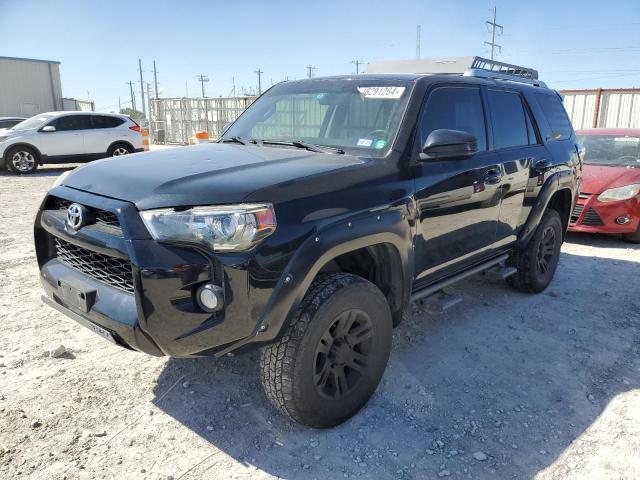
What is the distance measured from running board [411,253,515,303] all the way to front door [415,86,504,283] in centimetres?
8

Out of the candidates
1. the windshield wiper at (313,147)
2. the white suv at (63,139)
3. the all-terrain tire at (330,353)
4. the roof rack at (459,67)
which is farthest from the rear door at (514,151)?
the white suv at (63,139)

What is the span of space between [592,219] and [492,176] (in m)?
3.89

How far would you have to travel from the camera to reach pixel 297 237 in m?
2.42

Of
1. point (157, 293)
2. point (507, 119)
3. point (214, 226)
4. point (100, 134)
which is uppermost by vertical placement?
point (507, 119)

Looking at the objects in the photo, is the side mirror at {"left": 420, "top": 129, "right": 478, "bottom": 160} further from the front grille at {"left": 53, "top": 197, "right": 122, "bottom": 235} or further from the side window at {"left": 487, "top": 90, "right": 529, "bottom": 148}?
the front grille at {"left": 53, "top": 197, "right": 122, "bottom": 235}

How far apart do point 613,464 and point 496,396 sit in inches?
29.1

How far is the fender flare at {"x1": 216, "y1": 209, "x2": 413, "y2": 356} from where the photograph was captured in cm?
238

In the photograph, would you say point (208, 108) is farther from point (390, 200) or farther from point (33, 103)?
point (390, 200)

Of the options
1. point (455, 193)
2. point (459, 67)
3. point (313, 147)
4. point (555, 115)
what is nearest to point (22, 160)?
point (459, 67)

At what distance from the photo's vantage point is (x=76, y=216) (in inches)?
104

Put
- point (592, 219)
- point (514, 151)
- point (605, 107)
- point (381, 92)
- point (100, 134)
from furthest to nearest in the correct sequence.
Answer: point (605, 107) < point (100, 134) < point (592, 219) < point (514, 151) < point (381, 92)

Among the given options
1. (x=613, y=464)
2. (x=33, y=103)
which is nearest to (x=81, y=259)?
(x=613, y=464)

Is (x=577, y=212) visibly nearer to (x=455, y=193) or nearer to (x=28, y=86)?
(x=455, y=193)

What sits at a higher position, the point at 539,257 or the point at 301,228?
the point at 301,228
